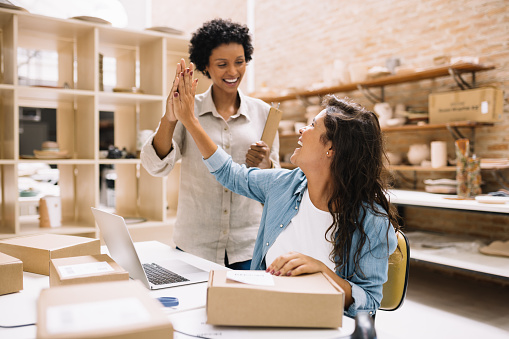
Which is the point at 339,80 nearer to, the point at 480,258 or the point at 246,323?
the point at 480,258

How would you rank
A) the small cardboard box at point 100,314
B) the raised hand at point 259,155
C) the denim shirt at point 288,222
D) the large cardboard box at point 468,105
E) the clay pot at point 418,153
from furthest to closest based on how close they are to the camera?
the clay pot at point 418,153 → the large cardboard box at point 468,105 → the raised hand at point 259,155 → the denim shirt at point 288,222 → the small cardboard box at point 100,314

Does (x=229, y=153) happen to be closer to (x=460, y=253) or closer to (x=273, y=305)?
(x=273, y=305)

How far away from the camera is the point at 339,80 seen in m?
4.63

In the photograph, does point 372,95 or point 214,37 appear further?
point 372,95

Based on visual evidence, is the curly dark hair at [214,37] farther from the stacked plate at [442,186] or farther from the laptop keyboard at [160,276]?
the stacked plate at [442,186]

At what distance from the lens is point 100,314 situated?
2.59 ft

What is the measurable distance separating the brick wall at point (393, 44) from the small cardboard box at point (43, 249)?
3381 mm

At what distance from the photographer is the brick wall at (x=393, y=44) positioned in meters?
3.72

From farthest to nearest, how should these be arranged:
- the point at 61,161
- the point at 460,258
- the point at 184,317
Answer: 1. the point at 460,258
2. the point at 61,161
3. the point at 184,317

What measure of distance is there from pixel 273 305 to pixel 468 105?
10.3ft

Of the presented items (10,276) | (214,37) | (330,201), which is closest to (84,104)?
(214,37)

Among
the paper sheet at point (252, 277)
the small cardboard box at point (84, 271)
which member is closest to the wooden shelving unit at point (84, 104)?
the small cardboard box at point (84, 271)

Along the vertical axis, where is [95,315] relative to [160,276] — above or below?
above

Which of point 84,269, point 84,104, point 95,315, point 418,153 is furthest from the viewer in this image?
point 418,153
